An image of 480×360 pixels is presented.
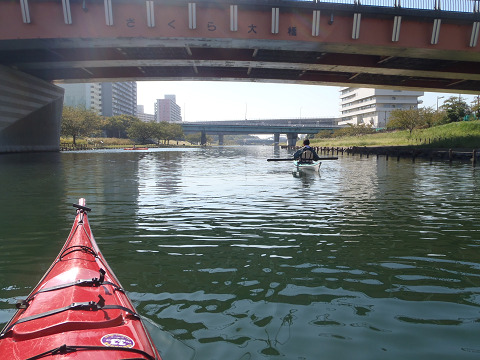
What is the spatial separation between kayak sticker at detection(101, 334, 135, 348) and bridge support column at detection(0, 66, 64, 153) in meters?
40.9

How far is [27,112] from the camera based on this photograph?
141 feet

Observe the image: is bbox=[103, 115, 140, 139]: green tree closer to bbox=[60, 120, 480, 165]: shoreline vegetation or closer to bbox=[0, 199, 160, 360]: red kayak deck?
bbox=[60, 120, 480, 165]: shoreline vegetation

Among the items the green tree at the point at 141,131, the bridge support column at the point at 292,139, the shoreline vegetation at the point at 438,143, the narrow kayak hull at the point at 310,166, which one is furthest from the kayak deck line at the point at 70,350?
the bridge support column at the point at 292,139

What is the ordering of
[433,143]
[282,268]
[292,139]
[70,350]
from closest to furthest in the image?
[70,350] < [282,268] < [433,143] < [292,139]

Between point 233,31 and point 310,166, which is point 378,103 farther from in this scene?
point 233,31

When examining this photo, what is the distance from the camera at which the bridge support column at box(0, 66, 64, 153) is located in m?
37.7

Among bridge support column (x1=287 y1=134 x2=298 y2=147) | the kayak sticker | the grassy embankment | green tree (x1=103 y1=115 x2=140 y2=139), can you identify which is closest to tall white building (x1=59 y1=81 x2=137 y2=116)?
green tree (x1=103 y1=115 x2=140 y2=139)

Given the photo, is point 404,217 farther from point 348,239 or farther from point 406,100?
point 406,100

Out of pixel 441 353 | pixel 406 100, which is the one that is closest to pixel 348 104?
pixel 406 100

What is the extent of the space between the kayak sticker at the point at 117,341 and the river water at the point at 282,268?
4.12 feet

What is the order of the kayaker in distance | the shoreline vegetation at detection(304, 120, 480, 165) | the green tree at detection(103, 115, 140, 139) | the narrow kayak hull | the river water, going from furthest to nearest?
the green tree at detection(103, 115, 140, 139) → the shoreline vegetation at detection(304, 120, 480, 165) → the kayaker in distance → the narrow kayak hull → the river water

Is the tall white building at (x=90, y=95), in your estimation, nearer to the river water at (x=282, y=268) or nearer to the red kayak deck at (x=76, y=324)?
the river water at (x=282, y=268)

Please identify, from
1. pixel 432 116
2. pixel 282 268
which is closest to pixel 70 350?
pixel 282 268

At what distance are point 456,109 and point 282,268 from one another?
73.7 metres
